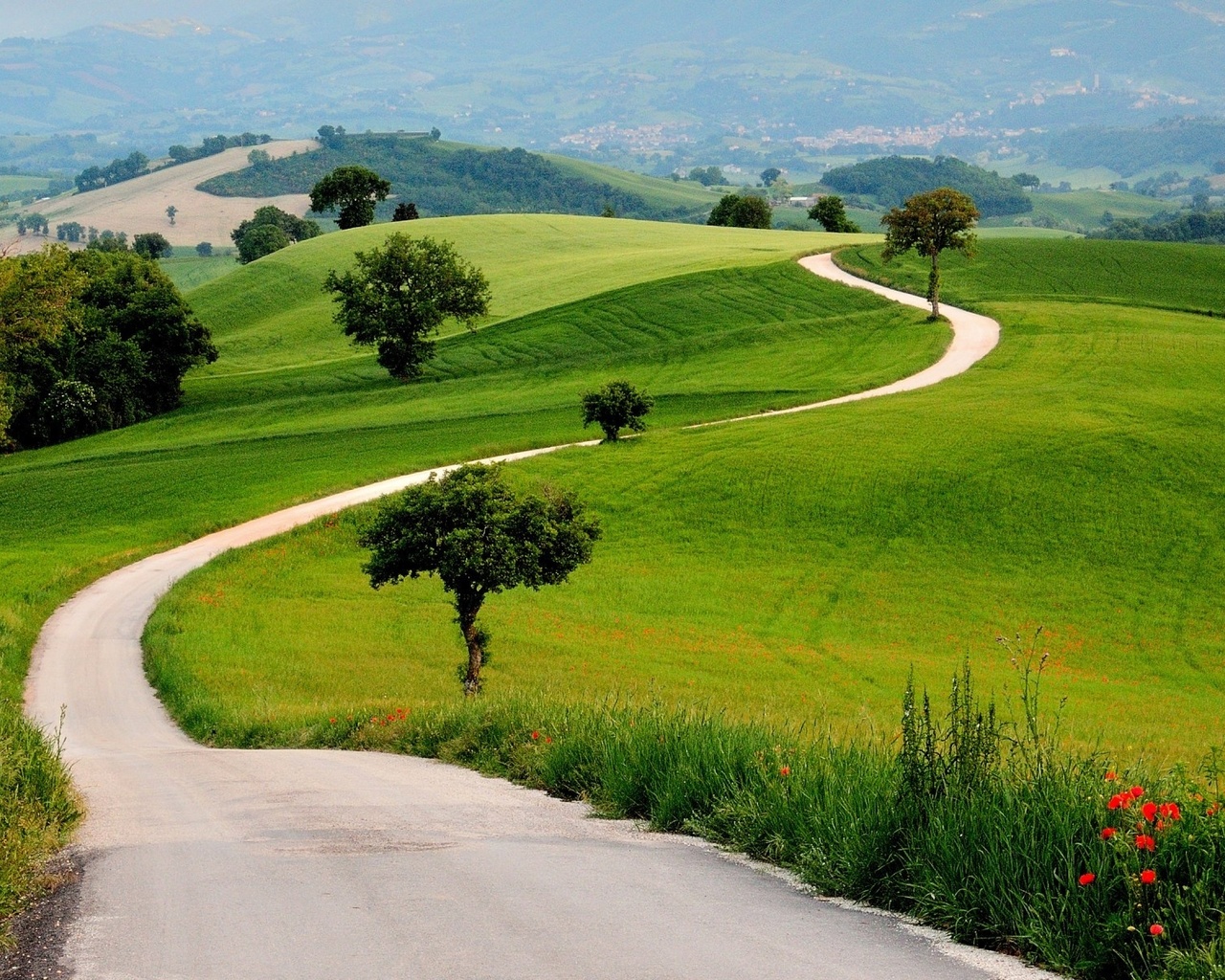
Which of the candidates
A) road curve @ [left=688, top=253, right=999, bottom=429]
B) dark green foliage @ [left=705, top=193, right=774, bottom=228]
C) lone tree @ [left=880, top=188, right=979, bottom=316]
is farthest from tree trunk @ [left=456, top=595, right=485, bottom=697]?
dark green foliage @ [left=705, top=193, right=774, bottom=228]

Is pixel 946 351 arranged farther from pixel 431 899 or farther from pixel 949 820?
pixel 431 899

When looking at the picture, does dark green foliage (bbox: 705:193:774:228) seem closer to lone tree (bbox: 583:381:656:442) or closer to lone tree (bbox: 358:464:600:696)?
lone tree (bbox: 583:381:656:442)

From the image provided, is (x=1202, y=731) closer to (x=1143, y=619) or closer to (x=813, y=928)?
(x=1143, y=619)

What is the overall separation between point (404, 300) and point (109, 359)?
19982 millimetres

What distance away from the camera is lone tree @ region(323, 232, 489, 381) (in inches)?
3324

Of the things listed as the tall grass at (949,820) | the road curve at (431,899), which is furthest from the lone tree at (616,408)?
the tall grass at (949,820)

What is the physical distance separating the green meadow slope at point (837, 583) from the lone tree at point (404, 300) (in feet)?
72.2

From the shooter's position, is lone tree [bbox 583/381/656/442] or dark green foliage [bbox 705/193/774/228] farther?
dark green foliage [bbox 705/193/774/228]

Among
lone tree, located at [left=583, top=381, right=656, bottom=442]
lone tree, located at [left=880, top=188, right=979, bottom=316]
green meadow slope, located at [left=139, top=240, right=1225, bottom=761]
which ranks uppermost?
lone tree, located at [left=880, top=188, right=979, bottom=316]

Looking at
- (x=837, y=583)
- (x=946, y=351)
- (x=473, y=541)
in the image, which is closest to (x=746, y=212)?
(x=946, y=351)

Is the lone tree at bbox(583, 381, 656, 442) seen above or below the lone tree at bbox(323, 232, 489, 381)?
below

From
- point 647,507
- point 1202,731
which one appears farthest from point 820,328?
point 1202,731

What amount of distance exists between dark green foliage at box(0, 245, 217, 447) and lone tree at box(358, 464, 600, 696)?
45.1 m

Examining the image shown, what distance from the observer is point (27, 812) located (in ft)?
36.1
